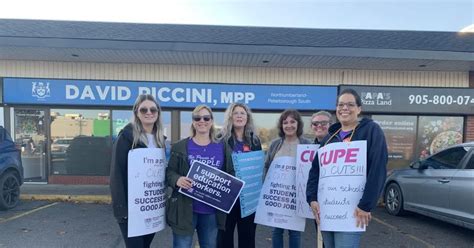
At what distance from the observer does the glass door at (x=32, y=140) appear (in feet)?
31.2

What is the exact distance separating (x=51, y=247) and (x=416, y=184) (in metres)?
6.19

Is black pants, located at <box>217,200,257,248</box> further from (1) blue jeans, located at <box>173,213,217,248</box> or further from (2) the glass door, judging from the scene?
(2) the glass door

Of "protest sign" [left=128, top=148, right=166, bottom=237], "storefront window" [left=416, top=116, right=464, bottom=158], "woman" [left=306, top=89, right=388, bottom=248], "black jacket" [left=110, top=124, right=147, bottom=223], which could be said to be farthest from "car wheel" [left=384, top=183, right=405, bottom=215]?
"black jacket" [left=110, top=124, right=147, bottom=223]

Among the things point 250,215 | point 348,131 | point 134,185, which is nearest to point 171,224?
point 134,185

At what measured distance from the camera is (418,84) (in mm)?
9656

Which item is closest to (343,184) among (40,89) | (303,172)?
(303,172)

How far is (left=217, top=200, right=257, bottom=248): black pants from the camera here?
3316 millimetres

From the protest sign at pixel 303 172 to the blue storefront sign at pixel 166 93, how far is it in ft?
20.2

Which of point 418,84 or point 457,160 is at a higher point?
point 418,84

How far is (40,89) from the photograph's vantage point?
9.16 m

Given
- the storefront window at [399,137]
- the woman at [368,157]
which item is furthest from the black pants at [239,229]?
the storefront window at [399,137]

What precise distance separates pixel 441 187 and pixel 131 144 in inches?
208

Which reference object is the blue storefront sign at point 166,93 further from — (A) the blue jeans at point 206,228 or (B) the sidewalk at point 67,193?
(A) the blue jeans at point 206,228

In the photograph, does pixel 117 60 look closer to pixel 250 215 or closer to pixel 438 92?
pixel 250 215
